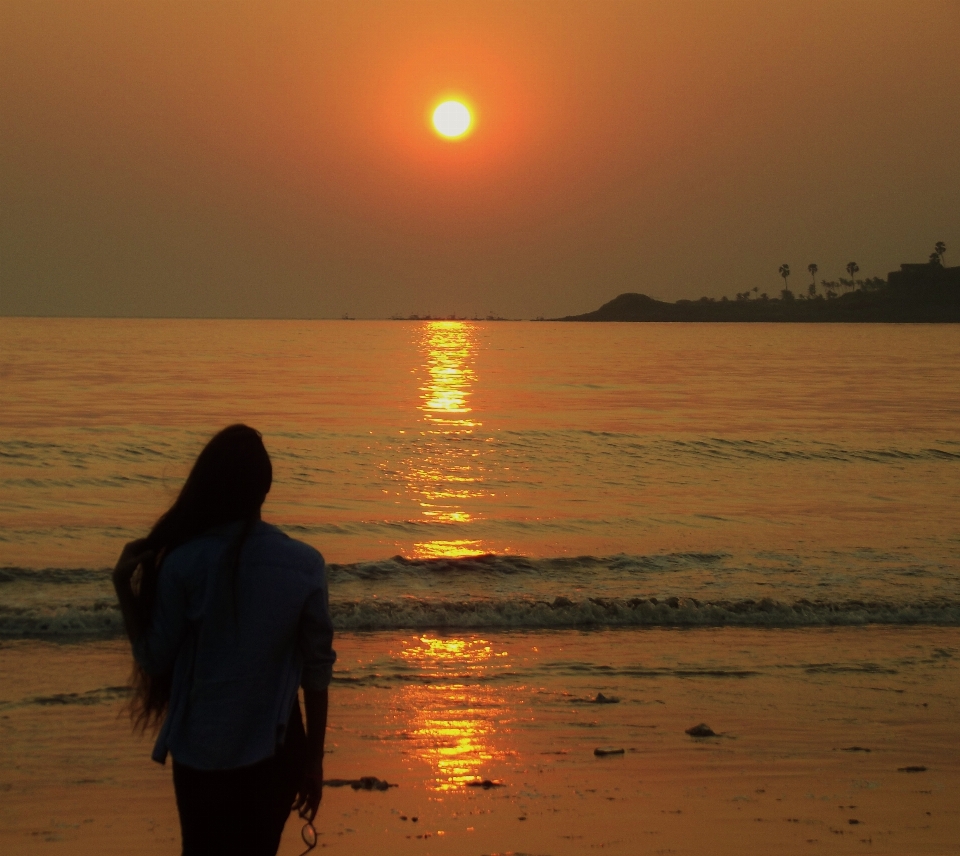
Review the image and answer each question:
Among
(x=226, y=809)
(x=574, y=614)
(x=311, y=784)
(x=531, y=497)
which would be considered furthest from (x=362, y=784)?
(x=531, y=497)

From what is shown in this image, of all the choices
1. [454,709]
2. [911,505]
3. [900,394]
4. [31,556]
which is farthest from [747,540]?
[900,394]

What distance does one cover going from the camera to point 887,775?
6586 millimetres

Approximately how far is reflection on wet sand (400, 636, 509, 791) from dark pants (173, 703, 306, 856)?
10.3 ft

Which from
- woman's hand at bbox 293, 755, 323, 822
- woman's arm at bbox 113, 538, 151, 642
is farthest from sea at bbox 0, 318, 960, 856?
woman's arm at bbox 113, 538, 151, 642

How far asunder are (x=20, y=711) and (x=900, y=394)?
1650 inches

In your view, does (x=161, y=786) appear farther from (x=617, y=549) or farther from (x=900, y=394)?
(x=900, y=394)

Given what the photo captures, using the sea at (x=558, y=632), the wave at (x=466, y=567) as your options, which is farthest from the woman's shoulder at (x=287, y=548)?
the wave at (x=466, y=567)

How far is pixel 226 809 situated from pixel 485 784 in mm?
3312

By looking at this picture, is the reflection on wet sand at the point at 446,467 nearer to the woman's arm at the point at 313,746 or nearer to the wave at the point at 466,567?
the wave at the point at 466,567

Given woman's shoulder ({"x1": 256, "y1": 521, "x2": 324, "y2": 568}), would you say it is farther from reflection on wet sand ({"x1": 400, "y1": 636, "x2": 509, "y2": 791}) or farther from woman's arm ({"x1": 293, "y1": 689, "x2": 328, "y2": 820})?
reflection on wet sand ({"x1": 400, "y1": 636, "x2": 509, "y2": 791})

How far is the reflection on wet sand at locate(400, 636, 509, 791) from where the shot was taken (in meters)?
6.65

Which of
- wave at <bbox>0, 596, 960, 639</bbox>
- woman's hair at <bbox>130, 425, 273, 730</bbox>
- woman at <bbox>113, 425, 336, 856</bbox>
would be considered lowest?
wave at <bbox>0, 596, 960, 639</bbox>

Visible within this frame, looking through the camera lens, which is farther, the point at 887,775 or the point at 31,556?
the point at 31,556

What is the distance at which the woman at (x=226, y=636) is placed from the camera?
3092 millimetres
